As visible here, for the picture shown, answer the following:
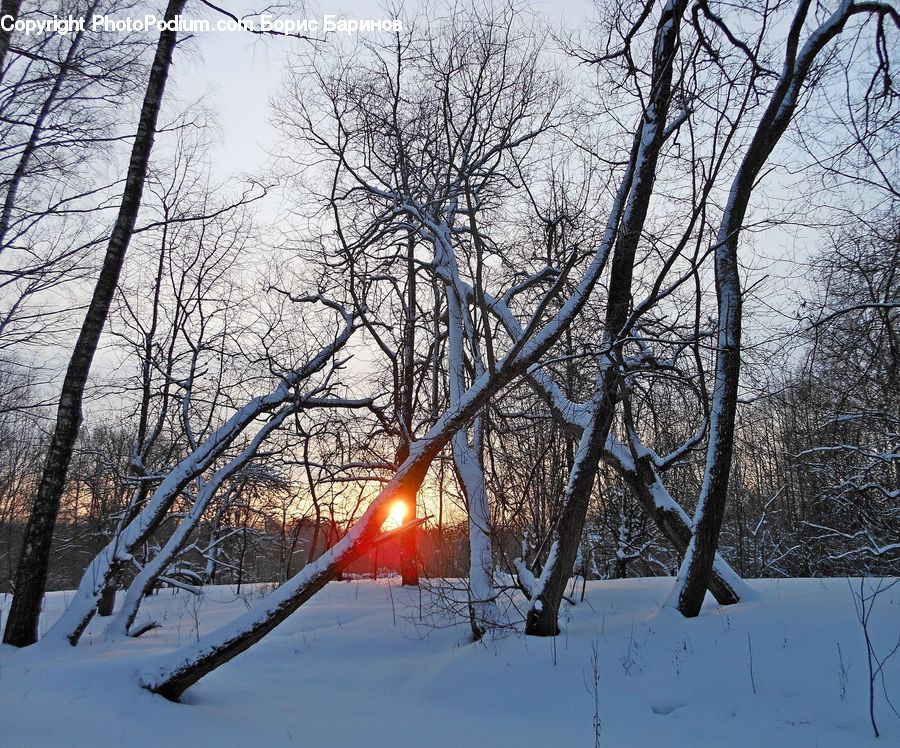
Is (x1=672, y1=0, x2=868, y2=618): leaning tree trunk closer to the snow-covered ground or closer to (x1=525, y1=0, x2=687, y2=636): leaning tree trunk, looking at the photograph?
the snow-covered ground

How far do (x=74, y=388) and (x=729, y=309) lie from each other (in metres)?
7.42

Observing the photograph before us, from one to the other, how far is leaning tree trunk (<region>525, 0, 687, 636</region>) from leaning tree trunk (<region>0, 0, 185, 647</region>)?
17.6 ft

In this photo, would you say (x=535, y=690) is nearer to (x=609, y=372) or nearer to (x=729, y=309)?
(x=609, y=372)

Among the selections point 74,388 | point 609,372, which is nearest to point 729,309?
point 609,372

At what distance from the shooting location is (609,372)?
6344mm

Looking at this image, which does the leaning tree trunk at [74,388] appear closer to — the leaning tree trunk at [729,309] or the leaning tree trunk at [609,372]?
the leaning tree trunk at [609,372]

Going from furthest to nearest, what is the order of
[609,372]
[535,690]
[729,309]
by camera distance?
1. [729,309]
2. [609,372]
3. [535,690]

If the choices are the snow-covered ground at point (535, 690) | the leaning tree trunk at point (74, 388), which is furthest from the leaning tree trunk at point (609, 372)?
the leaning tree trunk at point (74, 388)

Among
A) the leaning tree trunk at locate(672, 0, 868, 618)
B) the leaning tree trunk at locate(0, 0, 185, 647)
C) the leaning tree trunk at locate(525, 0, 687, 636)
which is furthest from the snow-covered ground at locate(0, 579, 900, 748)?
the leaning tree trunk at locate(0, 0, 185, 647)

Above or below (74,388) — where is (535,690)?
below

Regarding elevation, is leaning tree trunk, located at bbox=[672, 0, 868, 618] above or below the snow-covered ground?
above

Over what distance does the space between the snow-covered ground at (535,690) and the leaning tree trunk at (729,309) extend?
615 mm

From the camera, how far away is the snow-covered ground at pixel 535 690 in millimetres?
3961

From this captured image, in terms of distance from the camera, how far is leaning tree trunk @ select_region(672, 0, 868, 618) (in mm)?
6188
